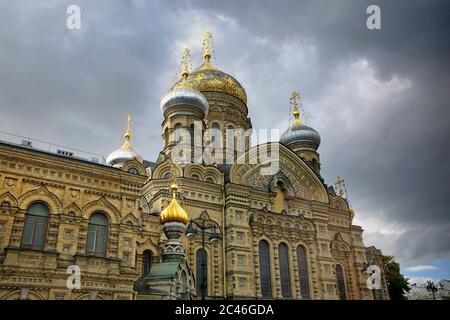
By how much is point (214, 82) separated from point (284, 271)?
48.8ft

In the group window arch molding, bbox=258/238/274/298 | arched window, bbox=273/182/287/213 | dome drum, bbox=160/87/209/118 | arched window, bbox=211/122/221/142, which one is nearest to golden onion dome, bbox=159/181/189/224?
window arch molding, bbox=258/238/274/298

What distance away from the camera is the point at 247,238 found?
19.9 meters

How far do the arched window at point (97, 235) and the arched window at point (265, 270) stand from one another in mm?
9025

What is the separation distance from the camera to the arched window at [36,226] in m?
12.7

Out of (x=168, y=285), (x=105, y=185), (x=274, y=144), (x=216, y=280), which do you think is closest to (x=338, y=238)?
(x=274, y=144)

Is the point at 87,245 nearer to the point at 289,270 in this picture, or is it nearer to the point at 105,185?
the point at 105,185

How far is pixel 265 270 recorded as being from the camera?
66.7 ft

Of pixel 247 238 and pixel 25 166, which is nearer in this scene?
pixel 25 166

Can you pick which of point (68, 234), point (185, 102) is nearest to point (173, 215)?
point (68, 234)

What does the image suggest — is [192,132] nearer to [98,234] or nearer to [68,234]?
[98,234]

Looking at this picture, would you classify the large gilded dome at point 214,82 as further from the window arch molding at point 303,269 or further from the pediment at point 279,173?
the window arch molding at point 303,269
